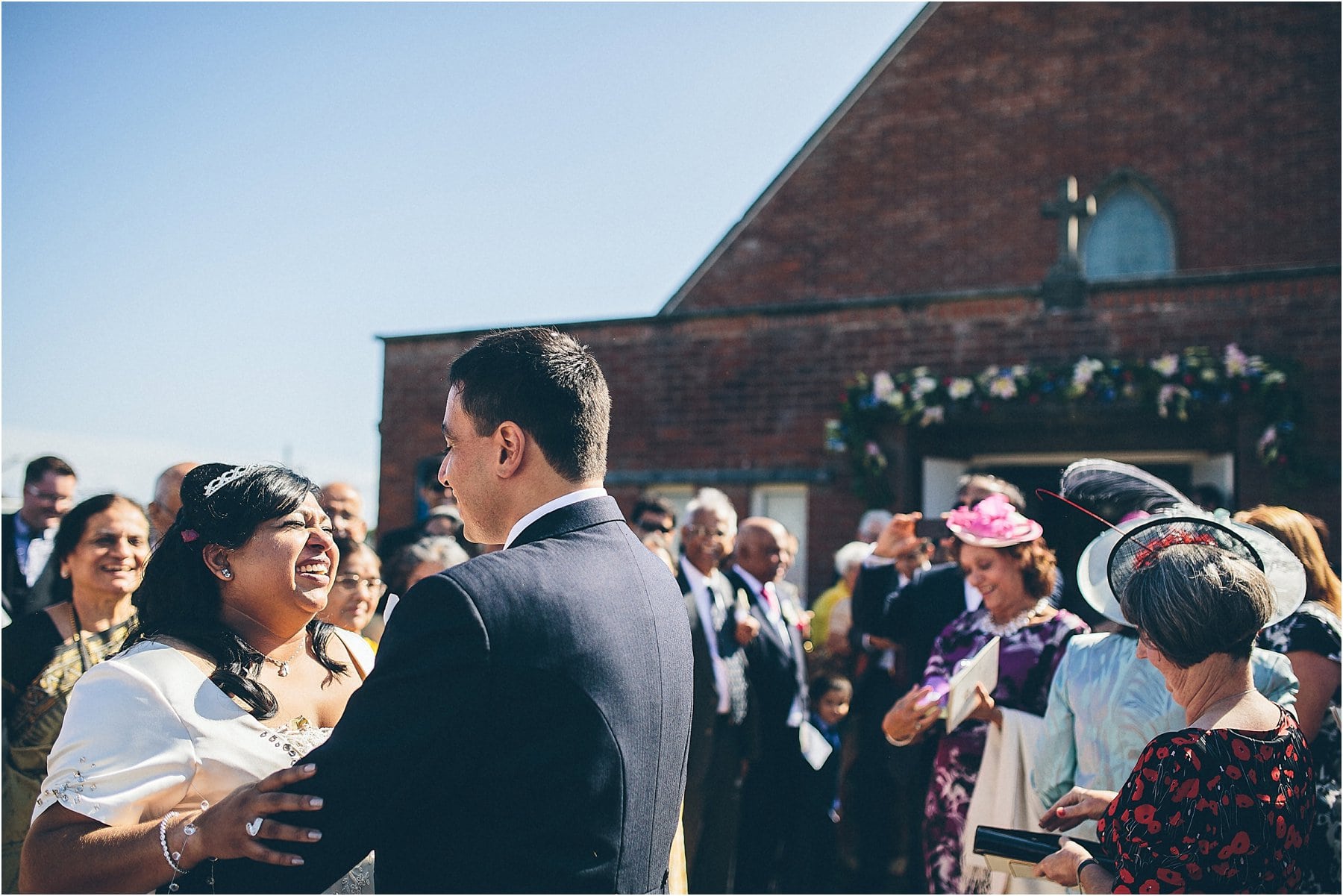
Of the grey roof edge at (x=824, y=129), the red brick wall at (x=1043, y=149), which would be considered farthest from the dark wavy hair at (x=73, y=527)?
the grey roof edge at (x=824, y=129)

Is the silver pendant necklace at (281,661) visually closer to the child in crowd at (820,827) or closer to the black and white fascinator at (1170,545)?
the black and white fascinator at (1170,545)

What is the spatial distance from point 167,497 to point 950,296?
6802 mm

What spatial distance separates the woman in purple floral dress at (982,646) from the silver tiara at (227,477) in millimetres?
2501

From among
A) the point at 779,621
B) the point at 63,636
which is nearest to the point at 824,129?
the point at 779,621

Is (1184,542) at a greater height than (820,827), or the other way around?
(1184,542)

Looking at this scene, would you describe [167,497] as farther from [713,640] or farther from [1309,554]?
[1309,554]

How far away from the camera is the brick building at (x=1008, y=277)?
346 inches

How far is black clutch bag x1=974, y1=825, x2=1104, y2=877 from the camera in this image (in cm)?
275

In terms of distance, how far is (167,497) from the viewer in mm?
4441

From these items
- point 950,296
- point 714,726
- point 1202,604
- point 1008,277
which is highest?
point 1008,277

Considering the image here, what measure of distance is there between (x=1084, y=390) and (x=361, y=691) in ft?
25.8

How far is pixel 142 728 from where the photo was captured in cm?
217

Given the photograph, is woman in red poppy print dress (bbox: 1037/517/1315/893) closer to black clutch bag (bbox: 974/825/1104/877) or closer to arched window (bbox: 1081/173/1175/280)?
black clutch bag (bbox: 974/825/1104/877)

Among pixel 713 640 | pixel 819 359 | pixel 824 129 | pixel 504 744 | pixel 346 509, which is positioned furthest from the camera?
pixel 824 129
